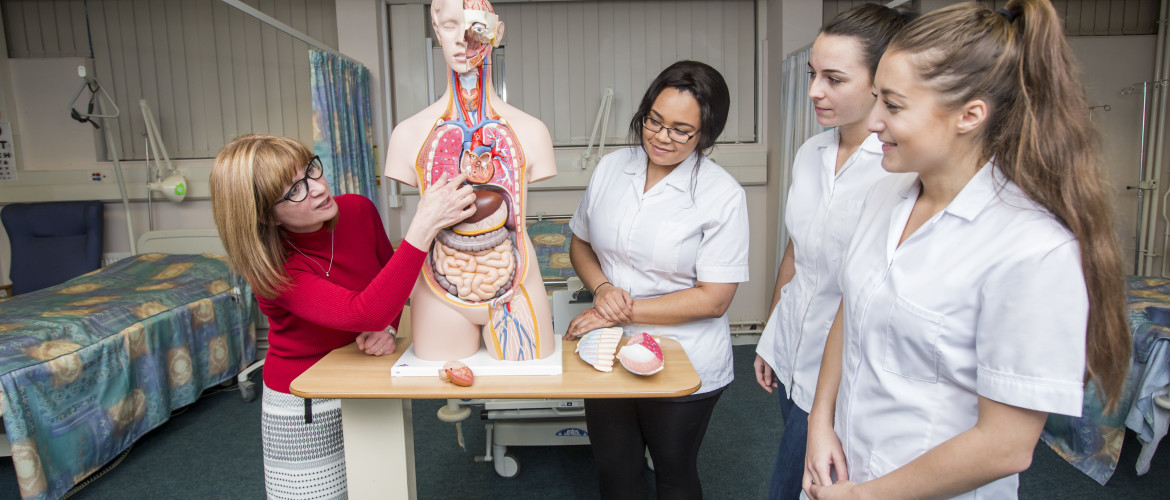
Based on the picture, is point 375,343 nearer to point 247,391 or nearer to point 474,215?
point 474,215

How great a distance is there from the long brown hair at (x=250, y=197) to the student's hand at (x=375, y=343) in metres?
0.22

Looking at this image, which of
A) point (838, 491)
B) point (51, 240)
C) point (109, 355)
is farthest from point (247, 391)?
point (838, 491)

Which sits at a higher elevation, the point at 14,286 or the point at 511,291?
the point at 511,291

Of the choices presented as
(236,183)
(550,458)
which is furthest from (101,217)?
(236,183)

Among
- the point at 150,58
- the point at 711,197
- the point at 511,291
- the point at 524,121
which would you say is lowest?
the point at 511,291

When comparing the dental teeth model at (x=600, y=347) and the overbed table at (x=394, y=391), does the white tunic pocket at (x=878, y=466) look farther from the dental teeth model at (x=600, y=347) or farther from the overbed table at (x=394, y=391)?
the dental teeth model at (x=600, y=347)

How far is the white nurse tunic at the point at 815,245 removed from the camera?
1.21 meters

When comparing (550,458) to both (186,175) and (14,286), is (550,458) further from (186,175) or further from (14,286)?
(14,286)

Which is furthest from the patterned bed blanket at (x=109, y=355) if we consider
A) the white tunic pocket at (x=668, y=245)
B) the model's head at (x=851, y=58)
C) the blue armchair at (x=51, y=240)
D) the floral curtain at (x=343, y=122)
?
the model's head at (x=851, y=58)

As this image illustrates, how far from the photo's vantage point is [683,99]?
137 centimetres

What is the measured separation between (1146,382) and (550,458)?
2.27 m

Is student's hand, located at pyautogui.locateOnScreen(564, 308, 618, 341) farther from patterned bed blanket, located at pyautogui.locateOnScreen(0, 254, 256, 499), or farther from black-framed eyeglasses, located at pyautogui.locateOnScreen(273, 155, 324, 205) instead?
patterned bed blanket, located at pyautogui.locateOnScreen(0, 254, 256, 499)

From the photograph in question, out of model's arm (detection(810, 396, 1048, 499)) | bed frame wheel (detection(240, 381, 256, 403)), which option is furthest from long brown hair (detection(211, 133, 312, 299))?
bed frame wheel (detection(240, 381, 256, 403))

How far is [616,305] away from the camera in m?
1.42
